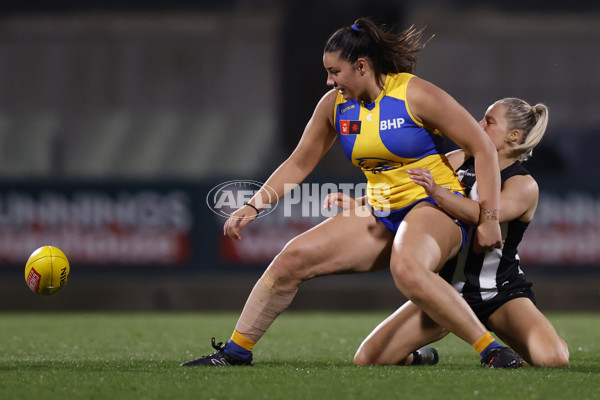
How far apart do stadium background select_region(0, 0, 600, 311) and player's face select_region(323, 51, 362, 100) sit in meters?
5.39

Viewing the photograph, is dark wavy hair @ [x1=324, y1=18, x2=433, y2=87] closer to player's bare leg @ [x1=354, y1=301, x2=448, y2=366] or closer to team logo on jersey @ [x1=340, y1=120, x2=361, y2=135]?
team logo on jersey @ [x1=340, y1=120, x2=361, y2=135]

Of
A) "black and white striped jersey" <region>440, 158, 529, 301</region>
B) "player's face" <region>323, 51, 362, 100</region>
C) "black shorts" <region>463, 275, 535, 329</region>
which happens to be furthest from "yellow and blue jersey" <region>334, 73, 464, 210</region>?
"black shorts" <region>463, 275, 535, 329</region>

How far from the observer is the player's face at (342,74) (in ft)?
15.4

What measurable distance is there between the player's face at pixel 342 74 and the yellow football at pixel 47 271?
1.93 meters

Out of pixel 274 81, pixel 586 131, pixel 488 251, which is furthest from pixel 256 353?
pixel 274 81

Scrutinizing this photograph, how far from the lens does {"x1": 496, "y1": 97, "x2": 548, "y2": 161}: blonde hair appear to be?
496 centimetres

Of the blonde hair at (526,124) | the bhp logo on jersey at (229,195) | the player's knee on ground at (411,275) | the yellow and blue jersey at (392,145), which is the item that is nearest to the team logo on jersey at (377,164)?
the yellow and blue jersey at (392,145)

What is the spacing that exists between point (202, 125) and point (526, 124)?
11985 mm

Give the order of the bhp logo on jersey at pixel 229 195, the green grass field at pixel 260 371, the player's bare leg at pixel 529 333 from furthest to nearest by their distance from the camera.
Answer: the bhp logo on jersey at pixel 229 195 → the player's bare leg at pixel 529 333 → the green grass field at pixel 260 371

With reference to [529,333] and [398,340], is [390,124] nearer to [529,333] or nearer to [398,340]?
[398,340]

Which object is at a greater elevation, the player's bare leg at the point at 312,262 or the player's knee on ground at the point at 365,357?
the player's bare leg at the point at 312,262

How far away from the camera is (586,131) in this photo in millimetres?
14797

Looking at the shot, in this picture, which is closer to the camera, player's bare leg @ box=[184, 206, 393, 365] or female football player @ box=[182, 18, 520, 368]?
female football player @ box=[182, 18, 520, 368]

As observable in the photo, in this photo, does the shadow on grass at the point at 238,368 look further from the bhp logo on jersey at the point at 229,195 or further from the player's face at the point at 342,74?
the bhp logo on jersey at the point at 229,195
